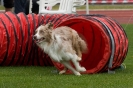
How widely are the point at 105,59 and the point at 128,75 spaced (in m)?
0.54

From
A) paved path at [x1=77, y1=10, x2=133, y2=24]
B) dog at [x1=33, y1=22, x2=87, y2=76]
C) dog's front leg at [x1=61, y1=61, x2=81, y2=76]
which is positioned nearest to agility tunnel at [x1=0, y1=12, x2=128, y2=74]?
dog's front leg at [x1=61, y1=61, x2=81, y2=76]

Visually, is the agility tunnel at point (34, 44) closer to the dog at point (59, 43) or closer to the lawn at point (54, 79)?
the lawn at point (54, 79)

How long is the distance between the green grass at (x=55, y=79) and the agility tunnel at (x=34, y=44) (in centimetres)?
50

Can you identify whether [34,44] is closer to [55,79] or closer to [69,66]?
[69,66]

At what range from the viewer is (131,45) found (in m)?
16.0

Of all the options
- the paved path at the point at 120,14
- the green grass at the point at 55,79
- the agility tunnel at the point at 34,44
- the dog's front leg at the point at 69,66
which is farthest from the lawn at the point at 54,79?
the paved path at the point at 120,14

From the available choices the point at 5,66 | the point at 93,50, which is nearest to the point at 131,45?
the point at 93,50

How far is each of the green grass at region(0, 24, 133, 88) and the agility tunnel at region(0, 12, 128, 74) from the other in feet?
1.65

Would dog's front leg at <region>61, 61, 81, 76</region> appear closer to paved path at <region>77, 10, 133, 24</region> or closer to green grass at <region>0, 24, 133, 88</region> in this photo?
green grass at <region>0, 24, 133, 88</region>

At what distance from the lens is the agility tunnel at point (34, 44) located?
416 inches

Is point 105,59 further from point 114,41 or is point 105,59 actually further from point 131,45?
point 131,45

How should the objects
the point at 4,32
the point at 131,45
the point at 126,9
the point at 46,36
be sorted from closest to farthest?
the point at 46,36 < the point at 4,32 < the point at 131,45 < the point at 126,9

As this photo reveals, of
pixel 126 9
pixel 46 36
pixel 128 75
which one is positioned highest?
pixel 46 36

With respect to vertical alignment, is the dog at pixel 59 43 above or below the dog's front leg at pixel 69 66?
above
